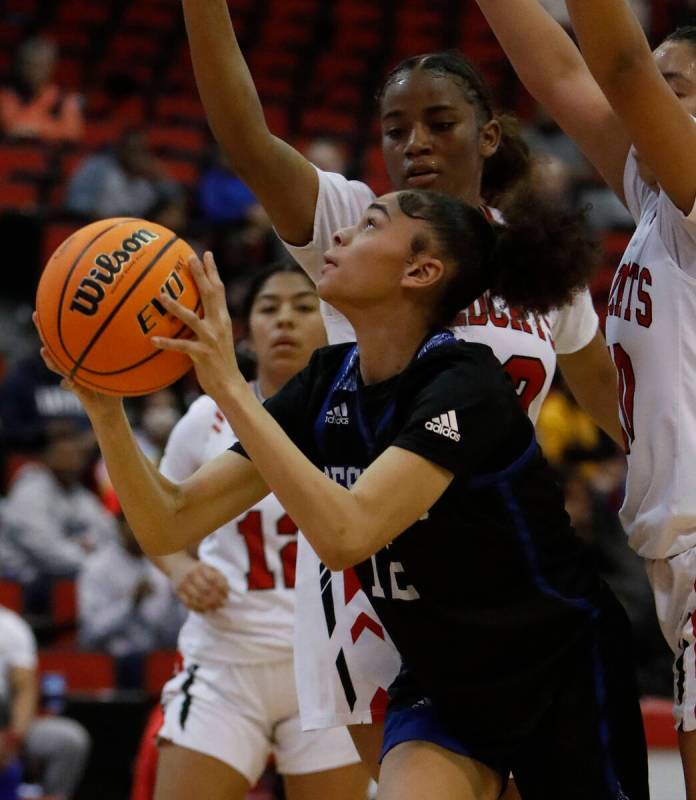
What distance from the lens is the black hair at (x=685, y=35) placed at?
3.28 metres

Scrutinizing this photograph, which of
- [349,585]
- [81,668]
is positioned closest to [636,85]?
[349,585]

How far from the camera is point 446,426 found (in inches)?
111

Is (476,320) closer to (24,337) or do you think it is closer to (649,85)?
(649,85)

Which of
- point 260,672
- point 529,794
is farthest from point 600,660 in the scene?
point 260,672

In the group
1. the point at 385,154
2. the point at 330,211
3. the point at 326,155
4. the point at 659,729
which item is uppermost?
the point at 326,155

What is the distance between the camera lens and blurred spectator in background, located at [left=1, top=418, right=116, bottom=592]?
28.0 ft

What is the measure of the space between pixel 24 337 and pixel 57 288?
27.1 feet

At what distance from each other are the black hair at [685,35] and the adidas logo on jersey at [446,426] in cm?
Result: 111

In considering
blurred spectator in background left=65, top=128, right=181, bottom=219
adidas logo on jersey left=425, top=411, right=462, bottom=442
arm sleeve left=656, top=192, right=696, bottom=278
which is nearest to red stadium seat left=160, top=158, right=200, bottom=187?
blurred spectator in background left=65, top=128, right=181, bottom=219

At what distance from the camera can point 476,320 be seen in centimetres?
346

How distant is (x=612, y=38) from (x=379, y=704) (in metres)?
1.56

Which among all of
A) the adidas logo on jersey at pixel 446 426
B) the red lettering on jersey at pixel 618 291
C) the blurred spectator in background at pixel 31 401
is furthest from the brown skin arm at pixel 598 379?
the blurred spectator in background at pixel 31 401

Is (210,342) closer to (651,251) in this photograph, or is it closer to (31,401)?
(651,251)

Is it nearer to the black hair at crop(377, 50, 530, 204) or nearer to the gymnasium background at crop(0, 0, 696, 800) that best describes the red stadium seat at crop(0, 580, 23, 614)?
the gymnasium background at crop(0, 0, 696, 800)
